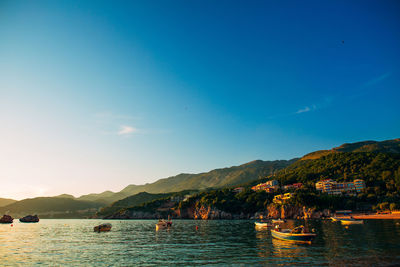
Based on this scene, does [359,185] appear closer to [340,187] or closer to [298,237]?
[340,187]

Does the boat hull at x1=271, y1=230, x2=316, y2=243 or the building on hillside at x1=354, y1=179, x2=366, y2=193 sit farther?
the building on hillside at x1=354, y1=179, x2=366, y2=193

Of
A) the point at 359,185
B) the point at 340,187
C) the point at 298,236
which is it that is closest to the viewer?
the point at 298,236

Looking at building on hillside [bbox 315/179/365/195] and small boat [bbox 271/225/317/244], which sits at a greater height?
building on hillside [bbox 315/179/365/195]

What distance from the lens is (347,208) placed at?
138125 mm

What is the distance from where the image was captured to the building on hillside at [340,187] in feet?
514

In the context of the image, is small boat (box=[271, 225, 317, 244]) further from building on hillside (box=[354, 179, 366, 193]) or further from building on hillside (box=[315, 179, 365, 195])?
building on hillside (box=[354, 179, 366, 193])

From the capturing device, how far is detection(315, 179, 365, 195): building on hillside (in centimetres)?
15675

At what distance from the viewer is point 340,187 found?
167 meters

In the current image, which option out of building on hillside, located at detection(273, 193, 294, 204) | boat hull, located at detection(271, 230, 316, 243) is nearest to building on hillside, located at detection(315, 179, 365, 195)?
building on hillside, located at detection(273, 193, 294, 204)

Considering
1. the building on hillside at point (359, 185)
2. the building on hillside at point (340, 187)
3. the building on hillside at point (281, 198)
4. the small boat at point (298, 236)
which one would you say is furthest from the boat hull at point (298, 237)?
the building on hillside at point (359, 185)

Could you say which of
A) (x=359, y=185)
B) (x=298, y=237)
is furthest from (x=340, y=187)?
(x=298, y=237)

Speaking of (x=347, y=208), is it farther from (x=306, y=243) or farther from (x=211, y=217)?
(x=306, y=243)

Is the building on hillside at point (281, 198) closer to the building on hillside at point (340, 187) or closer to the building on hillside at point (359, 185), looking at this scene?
the building on hillside at point (340, 187)

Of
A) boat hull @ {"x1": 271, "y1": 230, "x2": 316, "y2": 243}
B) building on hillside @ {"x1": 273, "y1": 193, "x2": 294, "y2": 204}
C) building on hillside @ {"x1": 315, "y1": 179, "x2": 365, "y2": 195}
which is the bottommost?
building on hillside @ {"x1": 273, "y1": 193, "x2": 294, "y2": 204}
